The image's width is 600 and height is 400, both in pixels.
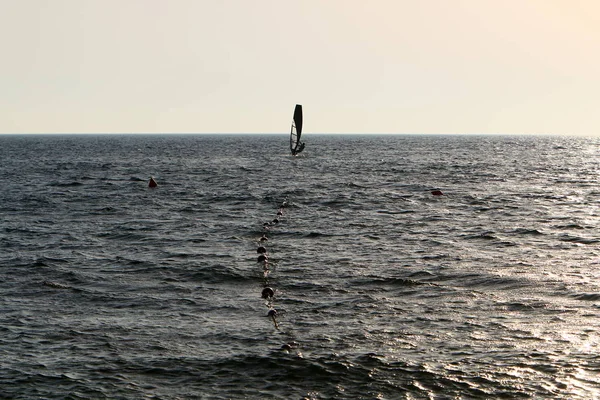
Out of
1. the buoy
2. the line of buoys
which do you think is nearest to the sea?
the line of buoys

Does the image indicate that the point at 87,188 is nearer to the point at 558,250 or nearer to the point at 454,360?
the point at 558,250

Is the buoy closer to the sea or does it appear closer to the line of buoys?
the line of buoys

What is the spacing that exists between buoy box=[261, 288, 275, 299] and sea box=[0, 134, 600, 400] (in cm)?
28

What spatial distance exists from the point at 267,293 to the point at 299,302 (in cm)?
→ 139

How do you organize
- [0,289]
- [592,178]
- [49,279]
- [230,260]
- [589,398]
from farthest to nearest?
[592,178]
[230,260]
[49,279]
[0,289]
[589,398]

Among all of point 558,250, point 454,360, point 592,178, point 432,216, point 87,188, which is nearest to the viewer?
point 454,360

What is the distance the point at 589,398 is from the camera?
15680 millimetres

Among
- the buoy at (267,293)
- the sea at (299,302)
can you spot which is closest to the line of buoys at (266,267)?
the buoy at (267,293)

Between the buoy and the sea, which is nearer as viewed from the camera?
the sea

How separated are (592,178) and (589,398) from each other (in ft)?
236

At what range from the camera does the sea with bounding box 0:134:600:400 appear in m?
16.9

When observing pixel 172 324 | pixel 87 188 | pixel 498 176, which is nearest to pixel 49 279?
pixel 172 324

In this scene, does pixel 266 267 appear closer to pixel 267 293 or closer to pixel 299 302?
pixel 267 293

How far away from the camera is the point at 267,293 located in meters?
24.6
